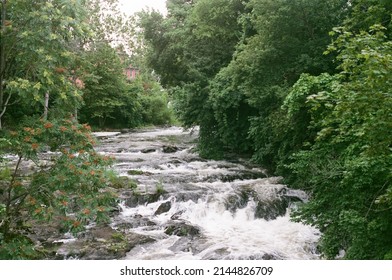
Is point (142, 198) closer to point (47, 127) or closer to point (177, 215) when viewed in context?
point (177, 215)

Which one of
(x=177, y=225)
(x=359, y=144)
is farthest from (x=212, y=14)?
(x=359, y=144)

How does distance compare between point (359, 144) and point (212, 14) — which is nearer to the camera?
point (359, 144)

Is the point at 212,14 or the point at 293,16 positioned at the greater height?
the point at 212,14

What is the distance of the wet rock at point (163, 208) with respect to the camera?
1038cm

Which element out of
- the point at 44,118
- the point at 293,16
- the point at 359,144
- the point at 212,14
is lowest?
the point at 359,144

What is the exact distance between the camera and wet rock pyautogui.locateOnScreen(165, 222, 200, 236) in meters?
9.14

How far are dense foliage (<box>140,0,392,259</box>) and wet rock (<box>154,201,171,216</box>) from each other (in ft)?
10.9

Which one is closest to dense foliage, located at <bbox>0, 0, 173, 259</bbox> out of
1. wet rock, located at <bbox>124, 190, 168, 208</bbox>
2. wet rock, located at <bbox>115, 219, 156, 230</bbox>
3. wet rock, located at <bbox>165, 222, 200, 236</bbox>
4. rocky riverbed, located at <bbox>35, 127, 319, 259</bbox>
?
rocky riverbed, located at <bbox>35, 127, 319, 259</bbox>

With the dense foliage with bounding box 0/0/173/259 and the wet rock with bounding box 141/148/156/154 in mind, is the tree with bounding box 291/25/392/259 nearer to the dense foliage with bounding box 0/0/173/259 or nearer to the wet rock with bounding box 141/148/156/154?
the dense foliage with bounding box 0/0/173/259

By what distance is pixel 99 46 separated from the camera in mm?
29859

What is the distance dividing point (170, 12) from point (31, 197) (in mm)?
18453

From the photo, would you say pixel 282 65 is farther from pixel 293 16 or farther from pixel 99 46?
pixel 99 46

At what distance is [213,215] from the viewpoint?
34.4ft

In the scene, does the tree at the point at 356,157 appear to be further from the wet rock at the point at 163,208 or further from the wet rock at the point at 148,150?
the wet rock at the point at 148,150
